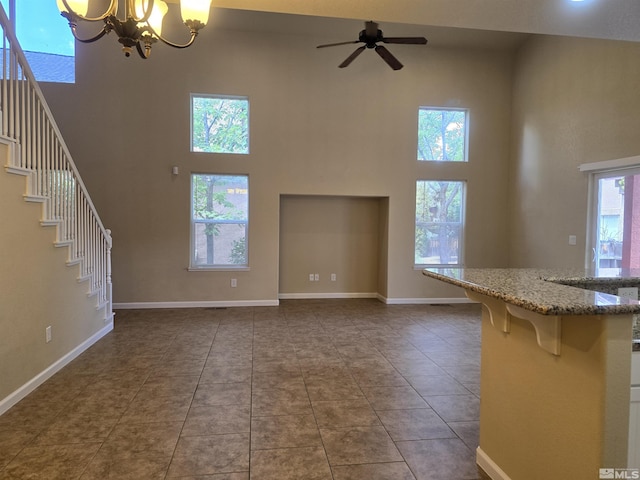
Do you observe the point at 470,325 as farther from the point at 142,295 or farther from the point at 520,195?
the point at 142,295

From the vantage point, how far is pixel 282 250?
21.2 feet

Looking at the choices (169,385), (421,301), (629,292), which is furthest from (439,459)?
(421,301)

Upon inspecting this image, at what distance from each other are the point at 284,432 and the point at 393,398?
946 mm

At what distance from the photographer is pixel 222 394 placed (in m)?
2.94

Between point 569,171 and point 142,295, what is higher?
point 569,171

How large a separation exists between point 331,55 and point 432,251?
3.69m

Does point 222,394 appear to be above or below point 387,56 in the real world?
below

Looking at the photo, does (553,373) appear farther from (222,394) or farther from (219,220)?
(219,220)

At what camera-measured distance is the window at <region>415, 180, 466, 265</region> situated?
6441mm

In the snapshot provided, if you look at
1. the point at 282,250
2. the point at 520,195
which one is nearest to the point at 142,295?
the point at 282,250

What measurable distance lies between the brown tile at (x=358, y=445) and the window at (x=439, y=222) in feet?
14.2

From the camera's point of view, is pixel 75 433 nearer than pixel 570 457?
No

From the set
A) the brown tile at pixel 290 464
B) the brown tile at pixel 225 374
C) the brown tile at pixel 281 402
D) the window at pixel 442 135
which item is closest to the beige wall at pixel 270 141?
the window at pixel 442 135

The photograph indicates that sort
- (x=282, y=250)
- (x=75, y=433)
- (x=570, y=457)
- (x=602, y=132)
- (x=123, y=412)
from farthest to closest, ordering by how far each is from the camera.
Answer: (x=282, y=250), (x=602, y=132), (x=123, y=412), (x=75, y=433), (x=570, y=457)
